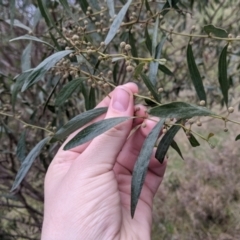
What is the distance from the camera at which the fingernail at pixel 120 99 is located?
810 mm

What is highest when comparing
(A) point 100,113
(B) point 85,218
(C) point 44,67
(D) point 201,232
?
(C) point 44,67

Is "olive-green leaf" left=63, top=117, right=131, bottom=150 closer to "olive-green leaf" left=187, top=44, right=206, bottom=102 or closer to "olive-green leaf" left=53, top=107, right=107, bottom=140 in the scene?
"olive-green leaf" left=53, top=107, right=107, bottom=140

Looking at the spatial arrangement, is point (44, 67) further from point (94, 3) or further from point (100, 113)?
point (94, 3)

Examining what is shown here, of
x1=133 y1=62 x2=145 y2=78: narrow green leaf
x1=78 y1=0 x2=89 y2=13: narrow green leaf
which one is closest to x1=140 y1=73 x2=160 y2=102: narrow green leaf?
x1=133 y1=62 x2=145 y2=78: narrow green leaf

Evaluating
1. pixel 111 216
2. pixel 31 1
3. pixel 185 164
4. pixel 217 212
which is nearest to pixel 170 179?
pixel 185 164

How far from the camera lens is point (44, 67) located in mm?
785

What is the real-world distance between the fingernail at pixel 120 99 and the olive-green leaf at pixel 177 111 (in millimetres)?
187

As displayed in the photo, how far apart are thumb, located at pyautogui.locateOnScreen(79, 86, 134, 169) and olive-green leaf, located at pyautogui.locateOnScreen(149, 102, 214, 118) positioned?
18cm

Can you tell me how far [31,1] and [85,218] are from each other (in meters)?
0.98

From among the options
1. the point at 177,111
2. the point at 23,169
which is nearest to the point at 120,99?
the point at 177,111

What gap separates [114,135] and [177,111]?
253mm

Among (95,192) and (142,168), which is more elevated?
(142,168)

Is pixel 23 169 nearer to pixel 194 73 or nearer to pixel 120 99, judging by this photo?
pixel 120 99

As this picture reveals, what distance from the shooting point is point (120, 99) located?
0.81 metres
